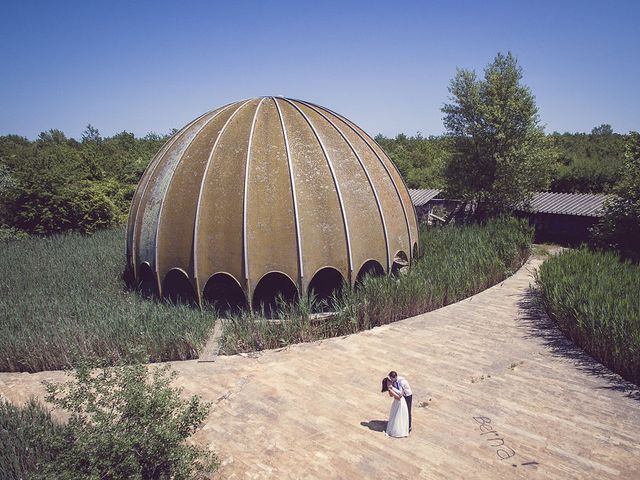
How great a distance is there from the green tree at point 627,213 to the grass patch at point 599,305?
373 centimetres

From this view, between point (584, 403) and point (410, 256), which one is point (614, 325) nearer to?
point (584, 403)

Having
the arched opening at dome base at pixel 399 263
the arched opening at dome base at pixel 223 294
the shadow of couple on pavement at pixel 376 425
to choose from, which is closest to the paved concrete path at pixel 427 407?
the shadow of couple on pavement at pixel 376 425

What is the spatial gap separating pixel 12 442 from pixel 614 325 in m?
10.7

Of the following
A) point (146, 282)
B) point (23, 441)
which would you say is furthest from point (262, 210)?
point (23, 441)

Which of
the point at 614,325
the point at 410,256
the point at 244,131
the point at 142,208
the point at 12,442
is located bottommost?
the point at 12,442

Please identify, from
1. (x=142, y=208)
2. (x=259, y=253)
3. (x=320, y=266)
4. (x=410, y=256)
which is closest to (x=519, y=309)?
(x=410, y=256)

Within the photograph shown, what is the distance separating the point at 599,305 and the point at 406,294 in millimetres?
4475

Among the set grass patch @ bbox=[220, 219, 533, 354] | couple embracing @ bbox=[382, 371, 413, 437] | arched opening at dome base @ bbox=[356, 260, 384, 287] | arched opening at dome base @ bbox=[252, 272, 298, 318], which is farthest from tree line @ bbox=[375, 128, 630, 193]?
couple embracing @ bbox=[382, 371, 413, 437]

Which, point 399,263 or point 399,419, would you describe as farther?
point 399,263

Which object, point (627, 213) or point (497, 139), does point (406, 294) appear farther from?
point (497, 139)

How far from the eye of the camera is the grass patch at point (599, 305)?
8266 millimetres

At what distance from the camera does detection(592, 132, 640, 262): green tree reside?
15.5m

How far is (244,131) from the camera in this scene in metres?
11.8

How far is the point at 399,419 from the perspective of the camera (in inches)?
256
